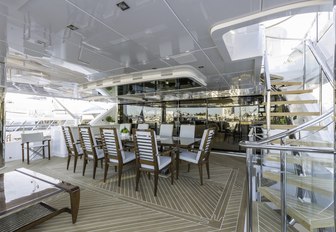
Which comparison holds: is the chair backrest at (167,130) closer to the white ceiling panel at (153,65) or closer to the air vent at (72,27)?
the white ceiling panel at (153,65)

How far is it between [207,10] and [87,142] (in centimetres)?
328

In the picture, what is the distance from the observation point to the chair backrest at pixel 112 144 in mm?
3072

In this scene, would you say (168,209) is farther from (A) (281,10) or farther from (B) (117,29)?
(A) (281,10)

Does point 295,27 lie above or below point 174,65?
above

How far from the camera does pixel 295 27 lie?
14.7 ft

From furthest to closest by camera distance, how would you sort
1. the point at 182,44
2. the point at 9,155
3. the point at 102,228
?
the point at 9,155
the point at 182,44
the point at 102,228

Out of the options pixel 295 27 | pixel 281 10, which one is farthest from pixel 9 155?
pixel 295 27

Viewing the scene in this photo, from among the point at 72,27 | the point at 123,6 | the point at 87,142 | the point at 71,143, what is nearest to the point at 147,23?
the point at 123,6

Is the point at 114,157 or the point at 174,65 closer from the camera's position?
the point at 114,157

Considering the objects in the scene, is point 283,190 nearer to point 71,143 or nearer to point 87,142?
point 87,142

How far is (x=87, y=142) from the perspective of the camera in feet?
11.8

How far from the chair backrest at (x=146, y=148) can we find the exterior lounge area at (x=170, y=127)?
21 millimetres

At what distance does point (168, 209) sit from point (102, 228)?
86 centimetres

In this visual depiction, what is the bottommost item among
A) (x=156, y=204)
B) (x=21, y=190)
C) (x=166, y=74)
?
(x=156, y=204)
